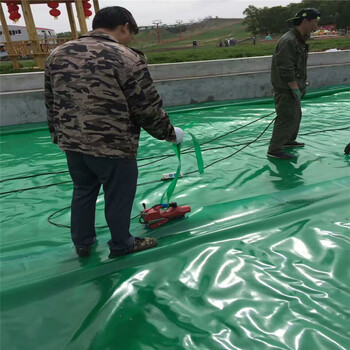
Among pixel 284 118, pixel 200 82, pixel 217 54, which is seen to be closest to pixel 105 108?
pixel 284 118

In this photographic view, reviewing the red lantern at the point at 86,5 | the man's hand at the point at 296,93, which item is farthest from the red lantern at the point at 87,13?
the man's hand at the point at 296,93

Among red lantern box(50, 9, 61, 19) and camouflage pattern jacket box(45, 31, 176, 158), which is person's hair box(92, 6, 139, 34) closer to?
camouflage pattern jacket box(45, 31, 176, 158)

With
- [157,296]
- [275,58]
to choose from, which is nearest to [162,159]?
[275,58]

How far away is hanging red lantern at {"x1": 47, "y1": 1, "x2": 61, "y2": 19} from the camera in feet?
27.9

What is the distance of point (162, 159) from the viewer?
3777mm

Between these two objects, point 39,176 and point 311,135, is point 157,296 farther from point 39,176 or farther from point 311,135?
point 311,135

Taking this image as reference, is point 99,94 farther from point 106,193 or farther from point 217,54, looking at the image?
point 217,54

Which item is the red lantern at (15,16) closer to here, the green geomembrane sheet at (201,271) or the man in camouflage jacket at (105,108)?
the green geomembrane sheet at (201,271)

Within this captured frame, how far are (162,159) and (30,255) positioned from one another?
78.3 inches

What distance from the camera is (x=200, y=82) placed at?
24.0 ft

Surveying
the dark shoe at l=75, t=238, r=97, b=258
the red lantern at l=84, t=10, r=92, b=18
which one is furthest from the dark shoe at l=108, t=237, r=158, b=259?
the red lantern at l=84, t=10, r=92, b=18

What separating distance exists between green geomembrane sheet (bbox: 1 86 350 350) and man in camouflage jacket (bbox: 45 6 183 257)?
37cm

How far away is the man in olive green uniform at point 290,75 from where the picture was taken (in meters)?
3.16

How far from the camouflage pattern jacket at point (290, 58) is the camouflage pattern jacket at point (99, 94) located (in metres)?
2.00
